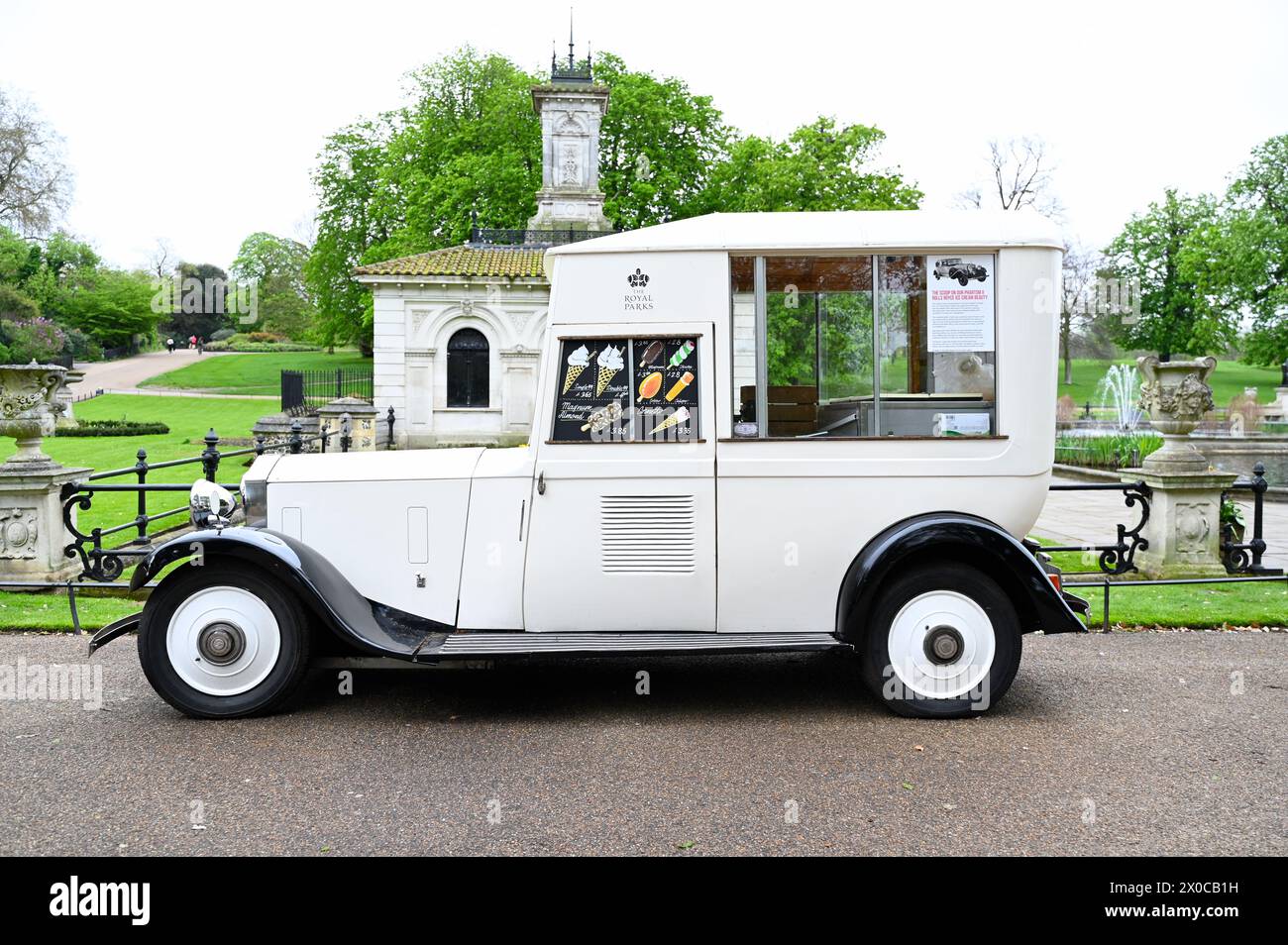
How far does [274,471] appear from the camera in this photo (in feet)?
19.5

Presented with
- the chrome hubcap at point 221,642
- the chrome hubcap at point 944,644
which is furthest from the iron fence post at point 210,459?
the chrome hubcap at point 944,644

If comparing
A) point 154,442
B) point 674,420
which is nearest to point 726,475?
point 674,420

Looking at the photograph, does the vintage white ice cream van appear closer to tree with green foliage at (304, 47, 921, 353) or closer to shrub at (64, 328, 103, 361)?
tree with green foliage at (304, 47, 921, 353)

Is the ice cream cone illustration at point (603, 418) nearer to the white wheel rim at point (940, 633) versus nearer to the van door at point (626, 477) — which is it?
the van door at point (626, 477)

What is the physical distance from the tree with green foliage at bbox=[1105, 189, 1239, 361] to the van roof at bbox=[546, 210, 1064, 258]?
60.0 m

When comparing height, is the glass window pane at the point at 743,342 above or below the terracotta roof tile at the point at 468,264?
below

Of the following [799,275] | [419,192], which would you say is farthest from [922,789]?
[419,192]

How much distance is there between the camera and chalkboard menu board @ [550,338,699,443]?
562 cm

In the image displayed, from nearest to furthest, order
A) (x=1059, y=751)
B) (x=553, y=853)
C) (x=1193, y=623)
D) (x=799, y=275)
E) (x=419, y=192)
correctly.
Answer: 1. (x=553, y=853)
2. (x=1059, y=751)
3. (x=799, y=275)
4. (x=1193, y=623)
5. (x=419, y=192)

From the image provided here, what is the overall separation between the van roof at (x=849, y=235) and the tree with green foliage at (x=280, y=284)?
251ft

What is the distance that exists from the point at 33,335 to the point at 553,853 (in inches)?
2119

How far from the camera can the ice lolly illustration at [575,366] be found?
222 inches

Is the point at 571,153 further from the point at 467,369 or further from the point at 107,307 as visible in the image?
the point at 107,307

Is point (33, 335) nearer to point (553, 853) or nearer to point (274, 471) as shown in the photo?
point (274, 471)
